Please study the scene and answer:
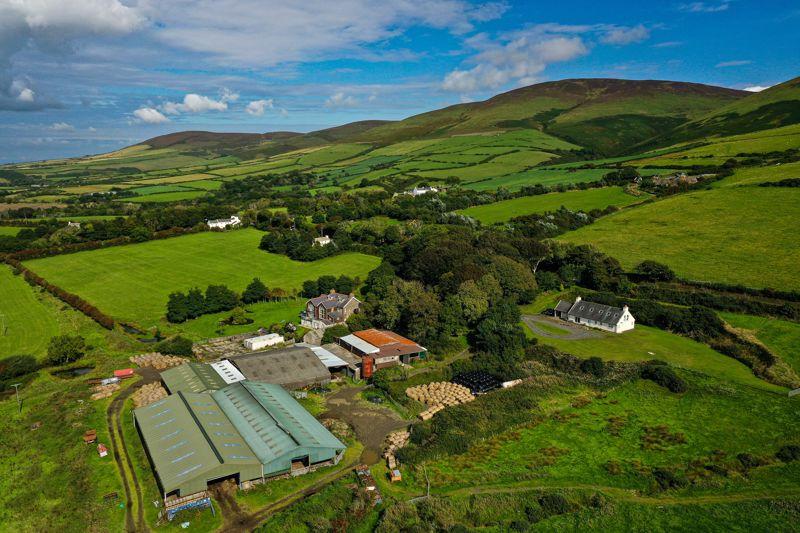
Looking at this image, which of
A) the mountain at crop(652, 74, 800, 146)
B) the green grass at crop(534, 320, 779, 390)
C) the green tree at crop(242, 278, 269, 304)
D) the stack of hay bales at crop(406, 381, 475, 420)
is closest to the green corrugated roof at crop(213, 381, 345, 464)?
the stack of hay bales at crop(406, 381, 475, 420)

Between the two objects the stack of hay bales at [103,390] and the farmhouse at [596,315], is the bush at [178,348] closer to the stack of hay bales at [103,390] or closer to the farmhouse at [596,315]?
the stack of hay bales at [103,390]

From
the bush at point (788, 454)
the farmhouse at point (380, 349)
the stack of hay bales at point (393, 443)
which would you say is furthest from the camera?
the farmhouse at point (380, 349)

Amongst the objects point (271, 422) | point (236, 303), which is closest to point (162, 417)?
point (271, 422)

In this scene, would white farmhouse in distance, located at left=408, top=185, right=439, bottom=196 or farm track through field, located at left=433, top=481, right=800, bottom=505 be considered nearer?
farm track through field, located at left=433, top=481, right=800, bottom=505

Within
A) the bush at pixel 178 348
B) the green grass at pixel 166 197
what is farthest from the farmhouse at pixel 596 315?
the green grass at pixel 166 197

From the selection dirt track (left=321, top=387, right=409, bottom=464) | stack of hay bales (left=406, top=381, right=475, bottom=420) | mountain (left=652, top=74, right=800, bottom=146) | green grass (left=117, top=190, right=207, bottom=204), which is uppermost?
mountain (left=652, top=74, right=800, bottom=146)

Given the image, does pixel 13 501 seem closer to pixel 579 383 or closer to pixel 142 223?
pixel 579 383

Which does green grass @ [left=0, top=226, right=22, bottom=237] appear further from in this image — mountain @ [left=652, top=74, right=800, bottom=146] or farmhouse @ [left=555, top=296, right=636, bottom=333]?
mountain @ [left=652, top=74, right=800, bottom=146]
